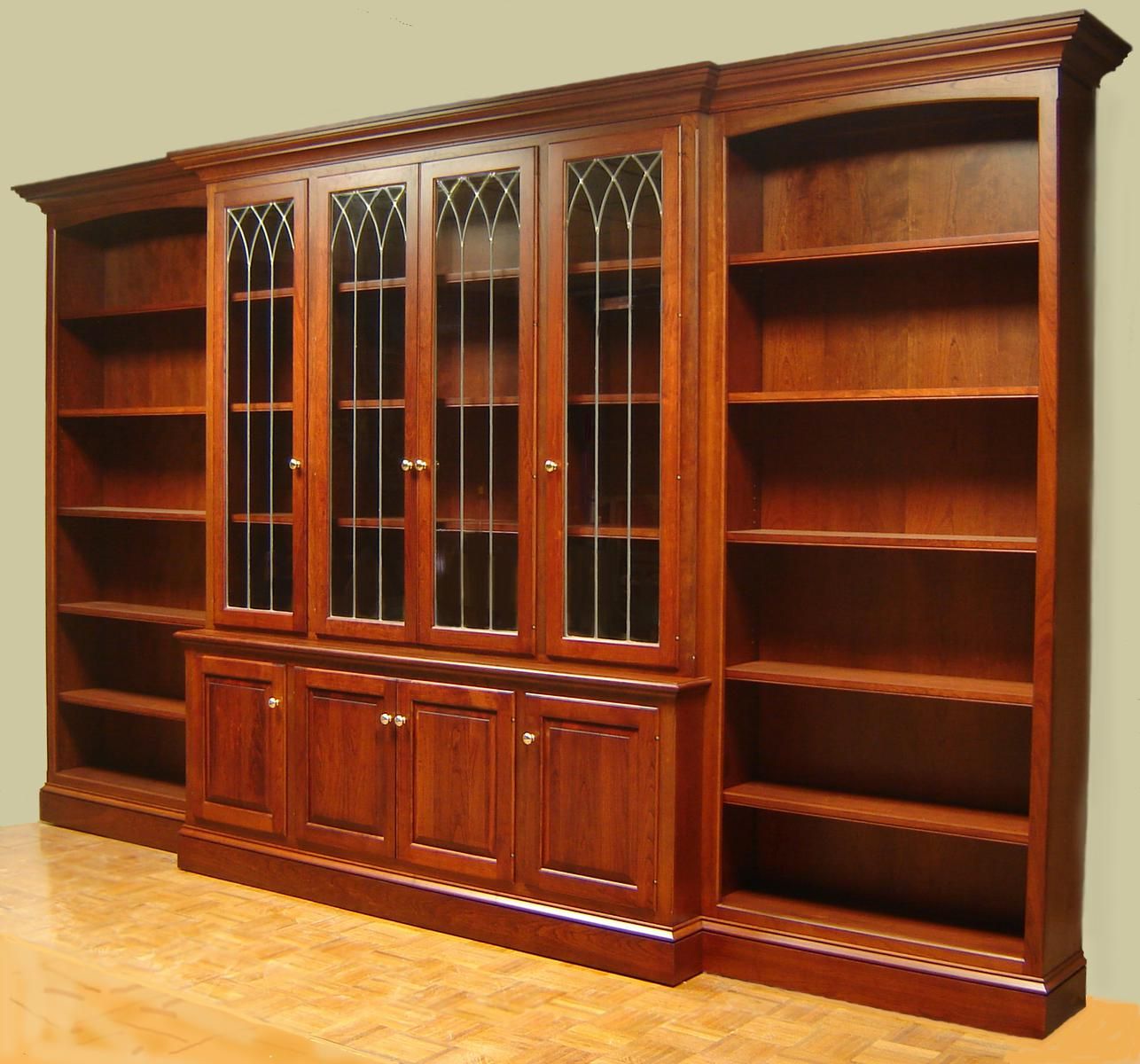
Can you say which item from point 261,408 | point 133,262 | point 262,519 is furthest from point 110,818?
point 133,262

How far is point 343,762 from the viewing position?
5.09m

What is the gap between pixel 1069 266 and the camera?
3949mm

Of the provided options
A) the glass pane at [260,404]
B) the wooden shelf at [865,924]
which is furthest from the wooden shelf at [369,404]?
the wooden shelf at [865,924]

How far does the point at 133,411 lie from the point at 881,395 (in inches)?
125

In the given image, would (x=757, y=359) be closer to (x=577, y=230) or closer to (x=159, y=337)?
(x=577, y=230)

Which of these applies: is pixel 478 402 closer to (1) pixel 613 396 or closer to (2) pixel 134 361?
(1) pixel 613 396

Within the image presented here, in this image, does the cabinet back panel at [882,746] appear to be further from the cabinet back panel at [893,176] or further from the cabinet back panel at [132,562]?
the cabinet back panel at [132,562]

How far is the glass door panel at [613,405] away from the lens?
14.4 ft

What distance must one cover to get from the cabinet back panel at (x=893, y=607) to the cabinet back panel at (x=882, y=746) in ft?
0.40

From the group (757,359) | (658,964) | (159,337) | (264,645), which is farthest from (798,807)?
(159,337)

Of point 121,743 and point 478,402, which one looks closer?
point 478,402

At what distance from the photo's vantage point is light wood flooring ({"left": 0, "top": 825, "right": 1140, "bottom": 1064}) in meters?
3.78

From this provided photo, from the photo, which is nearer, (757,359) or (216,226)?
(757,359)

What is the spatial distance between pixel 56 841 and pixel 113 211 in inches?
100
